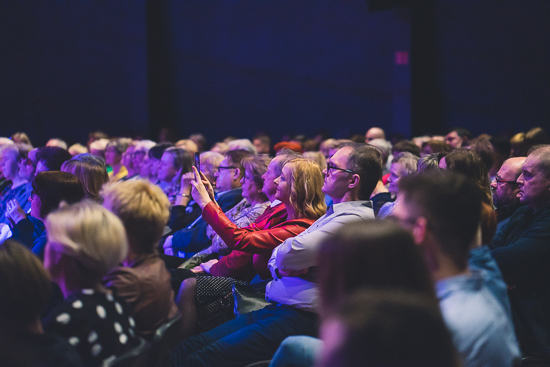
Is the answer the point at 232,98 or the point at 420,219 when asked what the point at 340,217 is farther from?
the point at 232,98

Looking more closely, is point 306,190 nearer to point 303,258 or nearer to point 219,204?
point 303,258

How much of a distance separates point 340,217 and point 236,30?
8.94 meters

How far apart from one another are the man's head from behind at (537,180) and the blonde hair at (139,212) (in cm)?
180

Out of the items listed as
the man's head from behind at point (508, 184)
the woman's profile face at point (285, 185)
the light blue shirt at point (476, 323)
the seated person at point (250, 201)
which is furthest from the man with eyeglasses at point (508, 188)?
the light blue shirt at point (476, 323)

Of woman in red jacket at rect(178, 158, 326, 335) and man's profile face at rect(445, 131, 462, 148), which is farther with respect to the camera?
man's profile face at rect(445, 131, 462, 148)

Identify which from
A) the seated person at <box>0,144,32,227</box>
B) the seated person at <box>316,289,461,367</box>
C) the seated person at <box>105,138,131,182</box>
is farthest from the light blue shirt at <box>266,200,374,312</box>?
the seated person at <box>105,138,131,182</box>

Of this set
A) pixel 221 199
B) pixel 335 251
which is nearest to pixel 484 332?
pixel 335 251

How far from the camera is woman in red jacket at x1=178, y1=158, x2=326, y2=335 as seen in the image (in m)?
2.93

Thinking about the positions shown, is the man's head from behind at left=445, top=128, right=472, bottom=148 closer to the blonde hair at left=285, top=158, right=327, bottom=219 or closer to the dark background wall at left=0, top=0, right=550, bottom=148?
the dark background wall at left=0, top=0, right=550, bottom=148

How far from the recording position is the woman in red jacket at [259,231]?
2930mm

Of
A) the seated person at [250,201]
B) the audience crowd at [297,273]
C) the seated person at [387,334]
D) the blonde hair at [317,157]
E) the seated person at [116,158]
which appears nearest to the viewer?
the seated person at [387,334]

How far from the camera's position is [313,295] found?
2576mm

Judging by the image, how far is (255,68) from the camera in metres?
11.0

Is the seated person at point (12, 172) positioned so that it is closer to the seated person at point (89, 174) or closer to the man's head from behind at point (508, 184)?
the seated person at point (89, 174)
